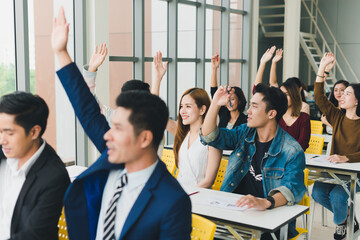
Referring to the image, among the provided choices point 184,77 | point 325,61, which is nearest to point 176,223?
point 325,61

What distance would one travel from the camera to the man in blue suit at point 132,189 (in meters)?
1.51

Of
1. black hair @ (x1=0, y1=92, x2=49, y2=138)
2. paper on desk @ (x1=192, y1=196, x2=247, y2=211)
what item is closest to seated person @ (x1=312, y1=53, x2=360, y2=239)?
paper on desk @ (x1=192, y1=196, x2=247, y2=211)

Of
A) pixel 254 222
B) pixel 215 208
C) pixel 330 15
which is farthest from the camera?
pixel 330 15

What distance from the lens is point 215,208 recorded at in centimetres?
268

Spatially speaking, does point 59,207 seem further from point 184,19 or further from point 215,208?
point 184,19

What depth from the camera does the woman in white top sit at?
341 centimetres

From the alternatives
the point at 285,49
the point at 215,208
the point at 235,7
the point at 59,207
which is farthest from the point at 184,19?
the point at 59,207

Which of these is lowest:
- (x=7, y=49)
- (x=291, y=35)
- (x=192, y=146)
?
(x=192, y=146)

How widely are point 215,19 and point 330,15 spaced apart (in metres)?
5.52

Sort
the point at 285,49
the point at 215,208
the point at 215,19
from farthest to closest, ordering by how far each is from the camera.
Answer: the point at 285,49 → the point at 215,19 → the point at 215,208

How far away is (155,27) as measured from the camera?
22.5 feet

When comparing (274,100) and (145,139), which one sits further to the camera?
(274,100)

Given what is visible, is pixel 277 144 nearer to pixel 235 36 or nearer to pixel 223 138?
pixel 223 138

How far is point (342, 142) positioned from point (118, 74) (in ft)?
9.82
